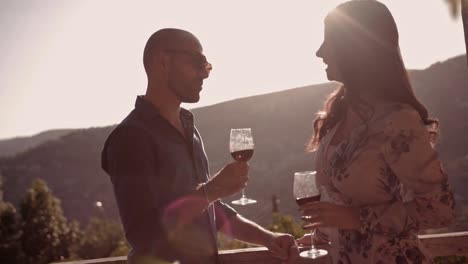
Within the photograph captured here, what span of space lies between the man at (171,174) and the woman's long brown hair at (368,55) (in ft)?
2.52

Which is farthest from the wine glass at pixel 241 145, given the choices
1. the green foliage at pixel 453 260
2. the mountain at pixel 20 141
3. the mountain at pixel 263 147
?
the mountain at pixel 20 141

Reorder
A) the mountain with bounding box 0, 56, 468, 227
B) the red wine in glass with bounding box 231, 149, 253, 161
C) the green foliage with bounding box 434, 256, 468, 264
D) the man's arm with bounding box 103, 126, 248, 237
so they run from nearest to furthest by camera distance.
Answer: the man's arm with bounding box 103, 126, 248, 237
the red wine in glass with bounding box 231, 149, 253, 161
the green foliage with bounding box 434, 256, 468, 264
the mountain with bounding box 0, 56, 468, 227

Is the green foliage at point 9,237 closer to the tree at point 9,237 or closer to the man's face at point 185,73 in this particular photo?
the tree at point 9,237

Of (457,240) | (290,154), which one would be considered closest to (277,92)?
(290,154)

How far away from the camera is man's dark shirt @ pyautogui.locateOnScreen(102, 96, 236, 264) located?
2355 millimetres

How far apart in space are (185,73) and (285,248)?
1.19m

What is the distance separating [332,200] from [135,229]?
1.07 m

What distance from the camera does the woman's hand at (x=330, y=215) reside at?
2.33 metres

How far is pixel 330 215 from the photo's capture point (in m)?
2.33

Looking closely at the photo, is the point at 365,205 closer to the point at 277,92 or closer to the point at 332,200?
the point at 332,200


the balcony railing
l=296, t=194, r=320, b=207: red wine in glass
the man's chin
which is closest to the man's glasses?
the man's chin

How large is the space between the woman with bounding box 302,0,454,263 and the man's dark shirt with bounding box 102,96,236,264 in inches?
25.5

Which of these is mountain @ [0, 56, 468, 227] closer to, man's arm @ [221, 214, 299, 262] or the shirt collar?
man's arm @ [221, 214, 299, 262]

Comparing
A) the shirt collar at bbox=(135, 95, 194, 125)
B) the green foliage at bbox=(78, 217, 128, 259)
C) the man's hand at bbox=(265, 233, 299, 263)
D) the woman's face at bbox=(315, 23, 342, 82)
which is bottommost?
the green foliage at bbox=(78, 217, 128, 259)
